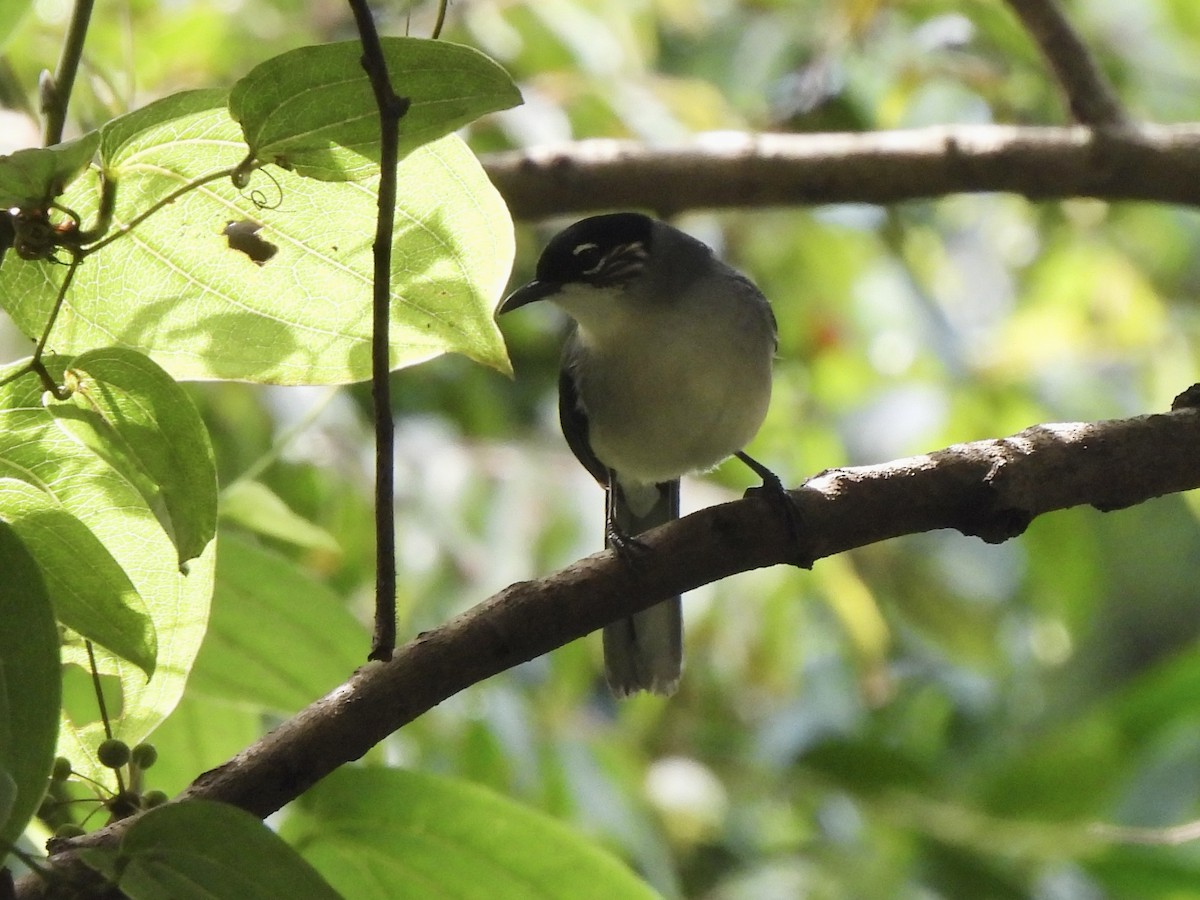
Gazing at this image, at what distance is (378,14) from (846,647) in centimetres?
248

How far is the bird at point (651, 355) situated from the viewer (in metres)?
3.05

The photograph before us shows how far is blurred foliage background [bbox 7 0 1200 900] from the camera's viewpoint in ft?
11.1

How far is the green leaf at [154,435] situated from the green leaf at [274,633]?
0.63 m

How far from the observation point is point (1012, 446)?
1.71 metres

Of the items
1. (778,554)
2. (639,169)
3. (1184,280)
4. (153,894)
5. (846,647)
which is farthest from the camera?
(1184,280)

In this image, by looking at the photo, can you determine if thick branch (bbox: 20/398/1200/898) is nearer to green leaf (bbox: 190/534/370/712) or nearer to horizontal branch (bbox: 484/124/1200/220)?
green leaf (bbox: 190/534/370/712)

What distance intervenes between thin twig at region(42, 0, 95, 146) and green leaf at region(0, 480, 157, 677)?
0.36 m

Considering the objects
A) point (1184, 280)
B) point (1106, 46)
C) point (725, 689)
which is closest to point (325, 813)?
point (725, 689)

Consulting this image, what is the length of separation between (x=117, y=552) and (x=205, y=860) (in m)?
0.42

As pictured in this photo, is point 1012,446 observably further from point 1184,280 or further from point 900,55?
point 1184,280

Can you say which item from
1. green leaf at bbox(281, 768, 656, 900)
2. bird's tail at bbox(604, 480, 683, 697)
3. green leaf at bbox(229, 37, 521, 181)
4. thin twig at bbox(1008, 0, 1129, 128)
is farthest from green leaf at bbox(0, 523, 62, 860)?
thin twig at bbox(1008, 0, 1129, 128)

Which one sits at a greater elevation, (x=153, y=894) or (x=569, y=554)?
(x=569, y=554)

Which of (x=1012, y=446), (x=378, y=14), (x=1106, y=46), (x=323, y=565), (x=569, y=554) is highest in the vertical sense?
(x=1106, y=46)

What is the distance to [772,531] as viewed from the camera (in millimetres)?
1650
